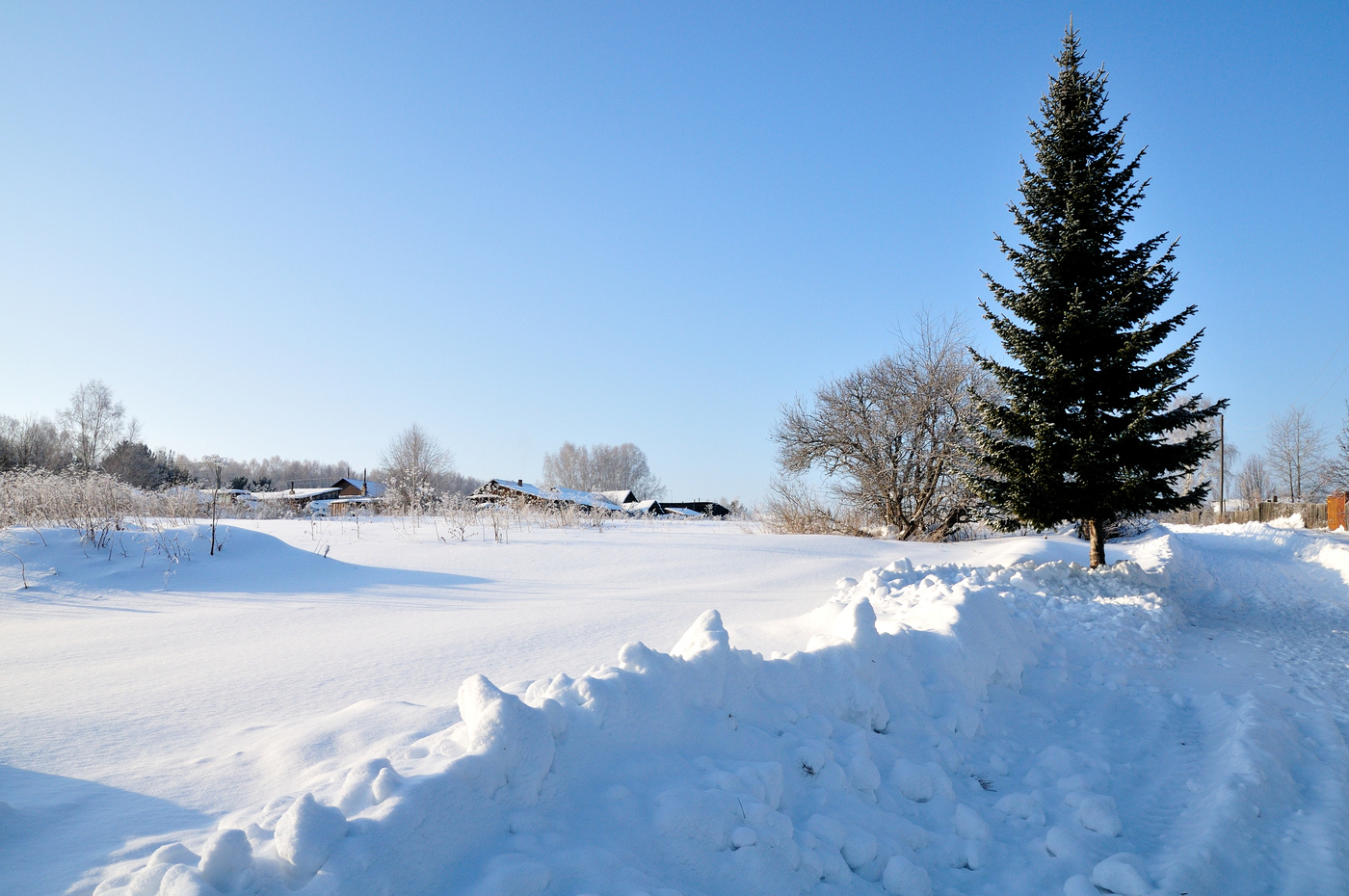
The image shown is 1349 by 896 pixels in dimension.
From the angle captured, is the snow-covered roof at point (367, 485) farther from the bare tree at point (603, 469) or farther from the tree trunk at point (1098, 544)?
the tree trunk at point (1098, 544)

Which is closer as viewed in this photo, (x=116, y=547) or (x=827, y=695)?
(x=827, y=695)

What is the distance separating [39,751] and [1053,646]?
716cm

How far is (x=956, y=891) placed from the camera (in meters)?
2.65

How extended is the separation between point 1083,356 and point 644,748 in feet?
35.6

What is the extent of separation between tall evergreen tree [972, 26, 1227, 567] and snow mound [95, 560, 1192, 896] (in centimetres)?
719

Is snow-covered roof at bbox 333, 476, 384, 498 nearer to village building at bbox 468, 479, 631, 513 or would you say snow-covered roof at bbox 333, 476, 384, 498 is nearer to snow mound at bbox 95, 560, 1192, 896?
village building at bbox 468, 479, 631, 513

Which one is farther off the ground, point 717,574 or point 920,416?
point 920,416

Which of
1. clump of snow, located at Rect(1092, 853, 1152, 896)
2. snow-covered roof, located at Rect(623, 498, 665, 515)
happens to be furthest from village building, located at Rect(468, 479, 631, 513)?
clump of snow, located at Rect(1092, 853, 1152, 896)

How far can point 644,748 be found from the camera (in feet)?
9.11

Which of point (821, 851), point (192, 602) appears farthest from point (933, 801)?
point (192, 602)

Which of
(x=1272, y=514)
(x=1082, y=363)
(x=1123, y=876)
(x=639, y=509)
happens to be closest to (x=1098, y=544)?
(x=1082, y=363)

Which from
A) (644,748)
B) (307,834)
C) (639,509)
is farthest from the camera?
(639,509)

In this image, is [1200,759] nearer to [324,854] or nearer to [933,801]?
[933,801]

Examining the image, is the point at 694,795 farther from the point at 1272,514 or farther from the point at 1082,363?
the point at 1272,514
